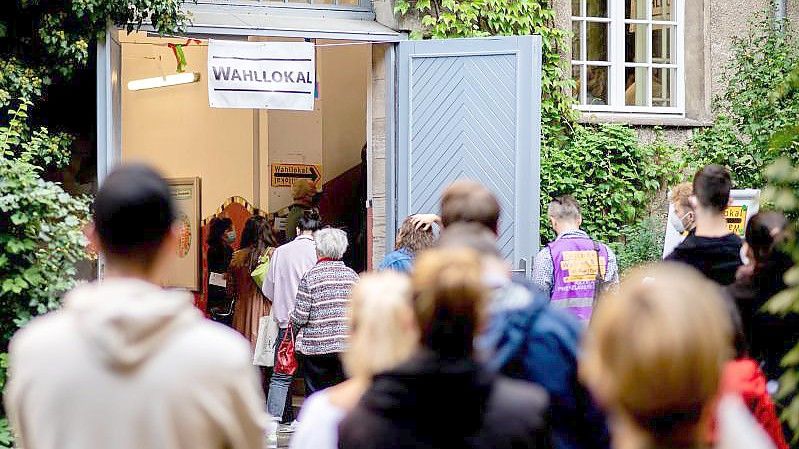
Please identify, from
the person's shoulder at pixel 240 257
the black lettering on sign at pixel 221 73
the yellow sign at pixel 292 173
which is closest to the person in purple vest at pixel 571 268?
the black lettering on sign at pixel 221 73

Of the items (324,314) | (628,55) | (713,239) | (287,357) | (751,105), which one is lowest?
(287,357)

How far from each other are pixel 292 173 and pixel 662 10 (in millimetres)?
4915

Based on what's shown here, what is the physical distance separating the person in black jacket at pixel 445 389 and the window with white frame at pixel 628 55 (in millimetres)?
9767

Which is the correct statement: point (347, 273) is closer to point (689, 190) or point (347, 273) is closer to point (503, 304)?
point (689, 190)

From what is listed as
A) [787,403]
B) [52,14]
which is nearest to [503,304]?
[787,403]

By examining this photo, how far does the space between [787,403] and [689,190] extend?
3.08 m

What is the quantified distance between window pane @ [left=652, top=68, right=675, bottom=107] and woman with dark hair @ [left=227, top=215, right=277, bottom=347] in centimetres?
432

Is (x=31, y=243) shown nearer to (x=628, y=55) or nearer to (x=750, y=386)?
(x=750, y=386)

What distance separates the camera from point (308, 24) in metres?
11.1

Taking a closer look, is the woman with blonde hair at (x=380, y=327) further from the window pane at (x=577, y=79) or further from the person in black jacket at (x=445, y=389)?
the window pane at (x=577, y=79)

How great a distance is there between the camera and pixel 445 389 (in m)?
3.20

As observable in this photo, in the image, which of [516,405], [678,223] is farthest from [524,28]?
[516,405]

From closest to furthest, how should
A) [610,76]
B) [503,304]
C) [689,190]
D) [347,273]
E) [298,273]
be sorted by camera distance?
[503,304]
[689,190]
[347,273]
[298,273]
[610,76]

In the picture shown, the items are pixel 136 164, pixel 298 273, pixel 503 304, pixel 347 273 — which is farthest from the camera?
pixel 298 273
